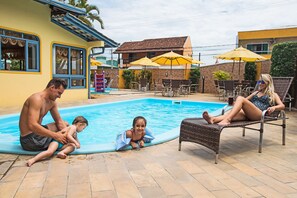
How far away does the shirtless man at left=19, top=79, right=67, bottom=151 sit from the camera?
296 cm

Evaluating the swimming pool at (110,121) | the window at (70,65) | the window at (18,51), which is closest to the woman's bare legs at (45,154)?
the swimming pool at (110,121)

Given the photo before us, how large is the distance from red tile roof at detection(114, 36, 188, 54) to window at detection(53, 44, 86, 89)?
734 inches

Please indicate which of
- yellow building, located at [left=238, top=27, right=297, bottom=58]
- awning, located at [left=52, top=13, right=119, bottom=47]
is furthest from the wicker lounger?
yellow building, located at [left=238, top=27, right=297, bottom=58]

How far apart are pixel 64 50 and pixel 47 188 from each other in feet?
28.8

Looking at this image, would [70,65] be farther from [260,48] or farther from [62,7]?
[260,48]

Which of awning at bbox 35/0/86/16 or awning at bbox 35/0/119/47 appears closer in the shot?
awning at bbox 35/0/86/16

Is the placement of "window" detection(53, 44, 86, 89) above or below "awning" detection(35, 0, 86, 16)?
below

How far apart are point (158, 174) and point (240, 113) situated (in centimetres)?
182

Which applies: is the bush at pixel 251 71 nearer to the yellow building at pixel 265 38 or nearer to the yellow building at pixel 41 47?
the yellow building at pixel 41 47

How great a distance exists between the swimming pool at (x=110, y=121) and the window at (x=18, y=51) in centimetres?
244

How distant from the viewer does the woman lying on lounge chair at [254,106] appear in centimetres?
351

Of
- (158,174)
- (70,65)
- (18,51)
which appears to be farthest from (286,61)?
(18,51)

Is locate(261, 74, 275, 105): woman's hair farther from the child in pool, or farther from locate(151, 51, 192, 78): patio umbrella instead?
locate(151, 51, 192, 78): patio umbrella

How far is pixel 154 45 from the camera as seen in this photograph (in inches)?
1204
